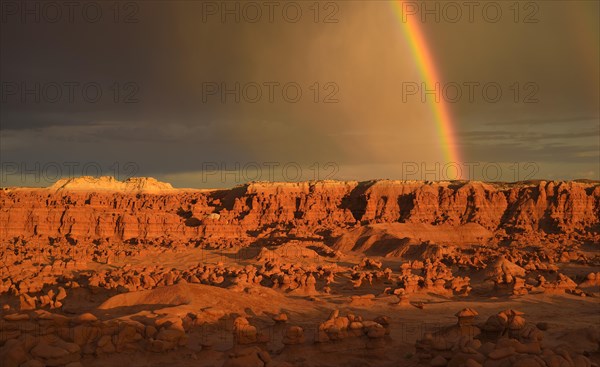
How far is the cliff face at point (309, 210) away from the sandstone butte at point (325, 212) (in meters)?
0.09

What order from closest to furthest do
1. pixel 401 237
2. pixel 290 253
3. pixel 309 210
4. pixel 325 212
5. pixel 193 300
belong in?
pixel 193 300 < pixel 290 253 < pixel 401 237 < pixel 325 212 < pixel 309 210

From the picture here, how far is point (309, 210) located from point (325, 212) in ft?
5.11

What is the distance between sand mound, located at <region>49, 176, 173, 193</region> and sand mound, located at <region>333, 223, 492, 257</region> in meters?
32.9

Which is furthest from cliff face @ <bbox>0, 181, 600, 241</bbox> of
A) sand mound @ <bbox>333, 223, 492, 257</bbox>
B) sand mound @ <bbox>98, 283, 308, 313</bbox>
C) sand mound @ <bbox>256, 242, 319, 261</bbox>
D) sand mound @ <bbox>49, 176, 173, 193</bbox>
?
sand mound @ <bbox>98, 283, 308, 313</bbox>

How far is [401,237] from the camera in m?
40.2

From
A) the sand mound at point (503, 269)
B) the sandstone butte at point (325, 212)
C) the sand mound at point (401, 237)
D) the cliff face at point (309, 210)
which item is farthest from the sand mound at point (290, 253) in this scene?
the sand mound at point (503, 269)

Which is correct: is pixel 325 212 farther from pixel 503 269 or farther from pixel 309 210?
pixel 503 269

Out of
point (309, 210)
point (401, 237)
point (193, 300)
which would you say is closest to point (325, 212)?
point (309, 210)

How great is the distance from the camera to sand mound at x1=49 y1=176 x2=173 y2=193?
6624cm

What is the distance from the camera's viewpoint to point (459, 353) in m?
10.4

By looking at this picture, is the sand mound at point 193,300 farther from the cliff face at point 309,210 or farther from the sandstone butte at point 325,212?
the cliff face at point 309,210

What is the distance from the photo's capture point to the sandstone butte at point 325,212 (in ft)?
153

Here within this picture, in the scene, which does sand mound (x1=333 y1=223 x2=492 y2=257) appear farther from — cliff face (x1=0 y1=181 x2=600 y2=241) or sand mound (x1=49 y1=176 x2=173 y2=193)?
sand mound (x1=49 y1=176 x2=173 y2=193)

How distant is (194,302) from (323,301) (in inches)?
210
